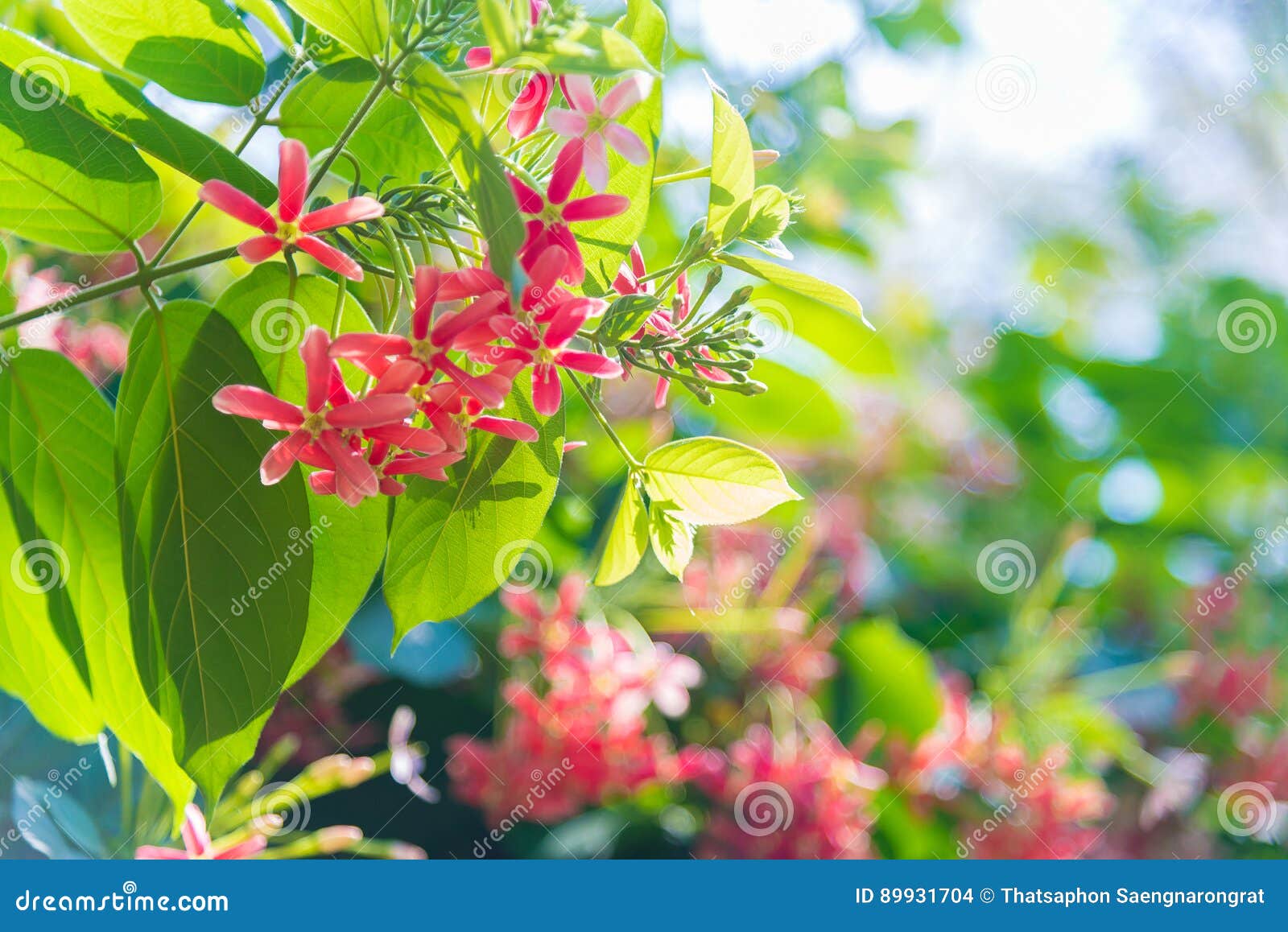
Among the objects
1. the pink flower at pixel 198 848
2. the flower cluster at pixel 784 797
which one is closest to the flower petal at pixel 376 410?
the pink flower at pixel 198 848

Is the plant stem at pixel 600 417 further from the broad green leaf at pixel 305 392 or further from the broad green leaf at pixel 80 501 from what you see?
the broad green leaf at pixel 80 501

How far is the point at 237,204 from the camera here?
0.42 m

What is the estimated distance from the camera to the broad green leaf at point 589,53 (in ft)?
1.13

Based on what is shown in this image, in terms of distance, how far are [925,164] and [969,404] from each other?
57 centimetres

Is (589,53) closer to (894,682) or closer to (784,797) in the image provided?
(784,797)

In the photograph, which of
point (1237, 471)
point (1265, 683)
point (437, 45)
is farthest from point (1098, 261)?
point (437, 45)

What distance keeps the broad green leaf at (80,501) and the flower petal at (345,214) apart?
0.23 metres

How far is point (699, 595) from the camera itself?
4.40ft

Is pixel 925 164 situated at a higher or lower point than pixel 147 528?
lower

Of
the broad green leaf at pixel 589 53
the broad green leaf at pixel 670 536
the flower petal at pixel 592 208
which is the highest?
the broad green leaf at pixel 589 53

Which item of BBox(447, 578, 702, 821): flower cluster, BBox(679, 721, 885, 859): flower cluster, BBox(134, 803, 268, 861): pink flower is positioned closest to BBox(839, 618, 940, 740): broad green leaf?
BBox(679, 721, 885, 859): flower cluster

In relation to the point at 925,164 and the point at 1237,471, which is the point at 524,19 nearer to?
the point at 925,164

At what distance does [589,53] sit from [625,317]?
138mm

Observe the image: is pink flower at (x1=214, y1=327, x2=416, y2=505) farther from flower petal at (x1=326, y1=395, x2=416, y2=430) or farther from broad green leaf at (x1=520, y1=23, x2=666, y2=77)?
broad green leaf at (x1=520, y1=23, x2=666, y2=77)
